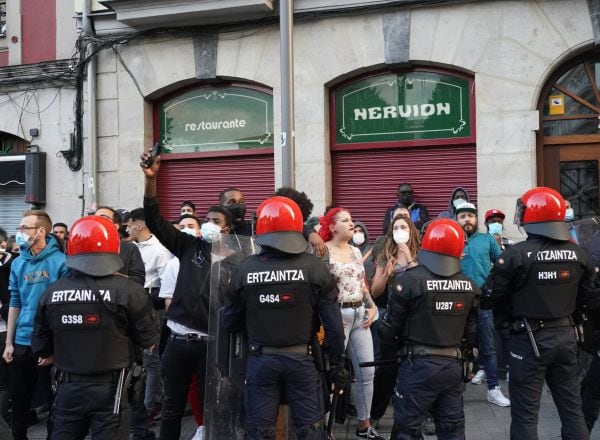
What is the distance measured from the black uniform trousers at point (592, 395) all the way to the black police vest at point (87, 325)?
3.63 meters

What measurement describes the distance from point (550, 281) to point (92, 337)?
124 inches

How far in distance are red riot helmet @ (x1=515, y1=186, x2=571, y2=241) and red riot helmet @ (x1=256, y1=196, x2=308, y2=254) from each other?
→ 175cm

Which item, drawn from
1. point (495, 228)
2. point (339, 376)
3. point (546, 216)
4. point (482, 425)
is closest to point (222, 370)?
point (339, 376)

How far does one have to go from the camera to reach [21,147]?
39.9 ft

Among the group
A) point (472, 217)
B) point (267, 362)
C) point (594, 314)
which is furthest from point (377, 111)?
point (267, 362)

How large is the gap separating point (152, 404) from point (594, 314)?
13.1 feet

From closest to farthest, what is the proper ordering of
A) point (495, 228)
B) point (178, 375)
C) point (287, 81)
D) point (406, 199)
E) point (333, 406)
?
point (333, 406) < point (178, 375) < point (287, 81) < point (495, 228) < point (406, 199)

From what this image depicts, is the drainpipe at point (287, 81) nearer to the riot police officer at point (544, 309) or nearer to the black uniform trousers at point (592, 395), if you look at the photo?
the riot police officer at point (544, 309)

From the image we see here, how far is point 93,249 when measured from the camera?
4.11 metres

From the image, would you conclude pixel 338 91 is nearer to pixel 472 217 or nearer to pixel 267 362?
pixel 472 217

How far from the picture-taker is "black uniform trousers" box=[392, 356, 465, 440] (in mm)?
4242

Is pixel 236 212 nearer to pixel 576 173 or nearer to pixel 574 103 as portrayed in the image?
pixel 576 173

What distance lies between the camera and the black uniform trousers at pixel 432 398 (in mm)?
4242

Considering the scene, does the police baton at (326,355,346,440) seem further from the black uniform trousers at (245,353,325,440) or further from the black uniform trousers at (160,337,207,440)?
the black uniform trousers at (160,337,207,440)
